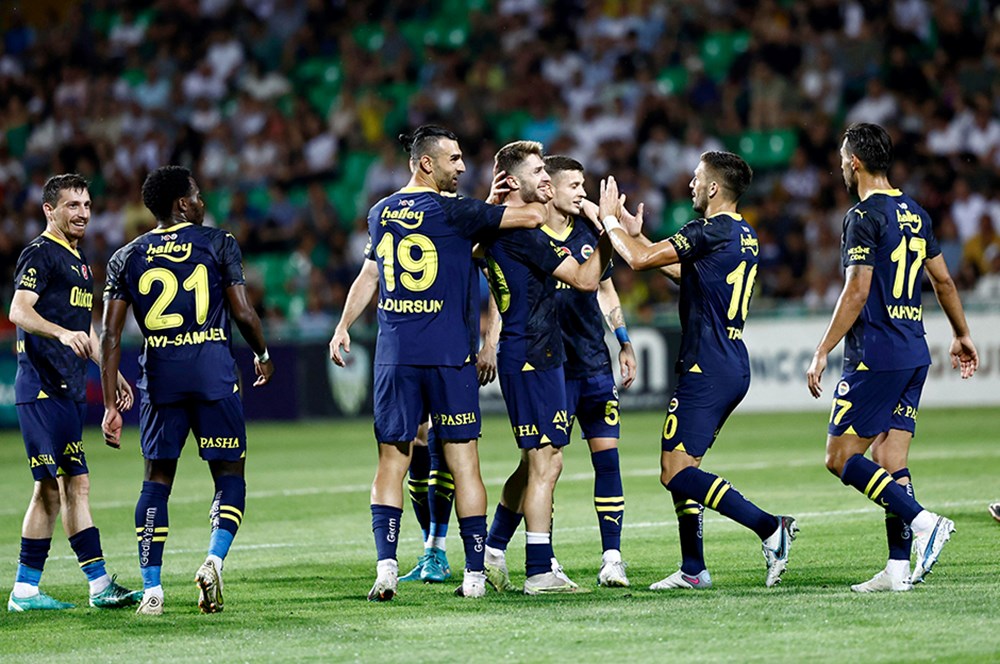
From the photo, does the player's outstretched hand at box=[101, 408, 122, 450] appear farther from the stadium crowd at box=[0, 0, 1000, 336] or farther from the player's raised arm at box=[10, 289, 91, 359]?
the stadium crowd at box=[0, 0, 1000, 336]

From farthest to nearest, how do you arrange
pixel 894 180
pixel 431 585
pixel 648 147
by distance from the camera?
pixel 648 147, pixel 894 180, pixel 431 585

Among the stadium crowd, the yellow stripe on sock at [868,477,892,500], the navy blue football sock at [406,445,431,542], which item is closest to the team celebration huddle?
the yellow stripe on sock at [868,477,892,500]

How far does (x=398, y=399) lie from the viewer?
828cm

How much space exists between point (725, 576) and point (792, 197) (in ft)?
52.3

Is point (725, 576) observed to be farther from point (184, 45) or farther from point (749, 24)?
point (184, 45)

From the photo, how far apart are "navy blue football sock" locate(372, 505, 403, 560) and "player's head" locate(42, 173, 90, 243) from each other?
2506mm

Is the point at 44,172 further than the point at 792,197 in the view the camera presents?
Yes

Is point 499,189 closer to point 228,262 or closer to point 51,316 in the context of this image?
point 228,262

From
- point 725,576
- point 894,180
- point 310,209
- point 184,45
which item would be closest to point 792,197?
point 894,180

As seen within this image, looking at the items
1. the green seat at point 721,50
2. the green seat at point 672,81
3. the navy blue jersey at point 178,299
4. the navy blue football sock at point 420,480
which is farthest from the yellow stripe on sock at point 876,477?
the green seat at point 721,50

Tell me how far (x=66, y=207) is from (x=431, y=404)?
2556mm

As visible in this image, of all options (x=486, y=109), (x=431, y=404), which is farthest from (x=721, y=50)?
(x=431, y=404)

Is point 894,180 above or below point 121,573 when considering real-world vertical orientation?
above

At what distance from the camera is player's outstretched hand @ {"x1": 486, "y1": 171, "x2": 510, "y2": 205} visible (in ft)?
27.6
